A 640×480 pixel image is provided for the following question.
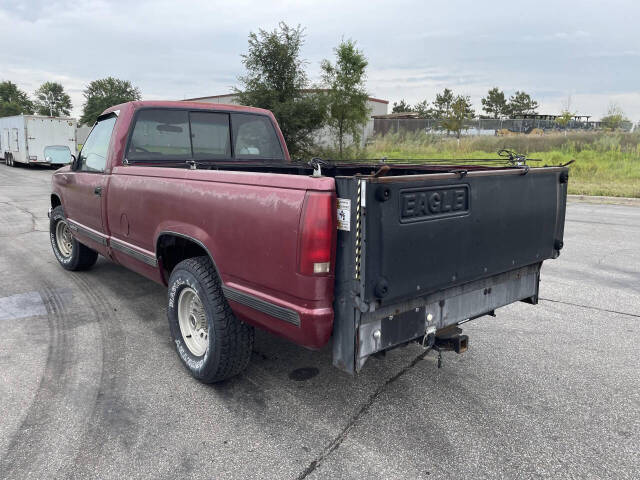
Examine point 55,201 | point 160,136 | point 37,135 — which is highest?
point 37,135

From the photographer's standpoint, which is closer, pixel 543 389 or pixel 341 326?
pixel 341 326

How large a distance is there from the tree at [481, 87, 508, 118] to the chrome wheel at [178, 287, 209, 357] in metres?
73.7

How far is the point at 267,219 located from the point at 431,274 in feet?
3.17

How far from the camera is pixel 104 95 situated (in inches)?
2790

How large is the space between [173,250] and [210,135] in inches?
61.6

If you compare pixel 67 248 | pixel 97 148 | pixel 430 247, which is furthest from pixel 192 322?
pixel 67 248

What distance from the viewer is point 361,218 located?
7.91ft

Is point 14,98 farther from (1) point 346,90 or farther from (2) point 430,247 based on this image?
(2) point 430,247

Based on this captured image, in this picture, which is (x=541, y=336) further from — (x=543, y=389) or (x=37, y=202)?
(x=37, y=202)

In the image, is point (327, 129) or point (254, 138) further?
point (327, 129)

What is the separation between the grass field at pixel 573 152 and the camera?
18222mm

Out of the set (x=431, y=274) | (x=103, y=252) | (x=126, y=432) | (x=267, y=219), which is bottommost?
(x=126, y=432)

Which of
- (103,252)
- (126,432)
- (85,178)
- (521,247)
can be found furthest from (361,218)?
(85,178)

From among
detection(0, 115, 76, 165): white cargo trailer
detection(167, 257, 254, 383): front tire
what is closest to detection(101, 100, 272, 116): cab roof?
detection(167, 257, 254, 383): front tire
